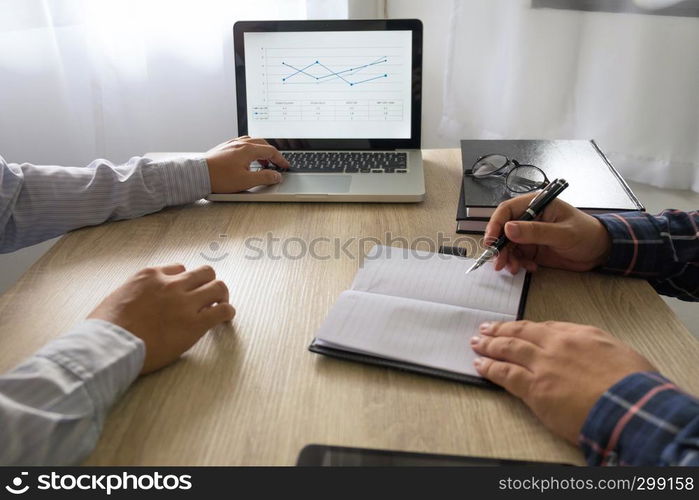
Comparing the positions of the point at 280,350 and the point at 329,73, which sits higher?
the point at 329,73

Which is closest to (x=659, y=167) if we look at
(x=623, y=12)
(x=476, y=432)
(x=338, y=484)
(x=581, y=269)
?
(x=623, y=12)

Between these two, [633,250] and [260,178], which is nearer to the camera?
[633,250]

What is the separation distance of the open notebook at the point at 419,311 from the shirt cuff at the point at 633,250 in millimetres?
130

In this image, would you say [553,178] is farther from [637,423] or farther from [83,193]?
[83,193]

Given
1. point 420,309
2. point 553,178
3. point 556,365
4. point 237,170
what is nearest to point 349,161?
point 237,170

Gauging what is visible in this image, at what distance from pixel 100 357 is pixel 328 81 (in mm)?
742

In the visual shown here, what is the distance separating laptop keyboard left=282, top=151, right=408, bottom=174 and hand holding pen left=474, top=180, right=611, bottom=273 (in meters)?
0.31

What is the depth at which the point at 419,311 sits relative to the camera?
722 millimetres

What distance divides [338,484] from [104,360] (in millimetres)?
261

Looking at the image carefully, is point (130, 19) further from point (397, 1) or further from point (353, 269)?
point (353, 269)

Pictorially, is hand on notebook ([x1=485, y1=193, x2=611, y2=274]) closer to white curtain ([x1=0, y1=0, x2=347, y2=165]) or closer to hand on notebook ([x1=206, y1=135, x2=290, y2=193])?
hand on notebook ([x1=206, y1=135, x2=290, y2=193])

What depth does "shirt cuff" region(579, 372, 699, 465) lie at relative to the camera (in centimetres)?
54

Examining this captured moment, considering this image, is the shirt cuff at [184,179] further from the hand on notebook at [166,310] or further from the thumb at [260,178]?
the hand on notebook at [166,310]

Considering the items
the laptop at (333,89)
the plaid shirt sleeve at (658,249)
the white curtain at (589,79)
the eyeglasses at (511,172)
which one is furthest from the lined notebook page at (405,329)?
the white curtain at (589,79)
